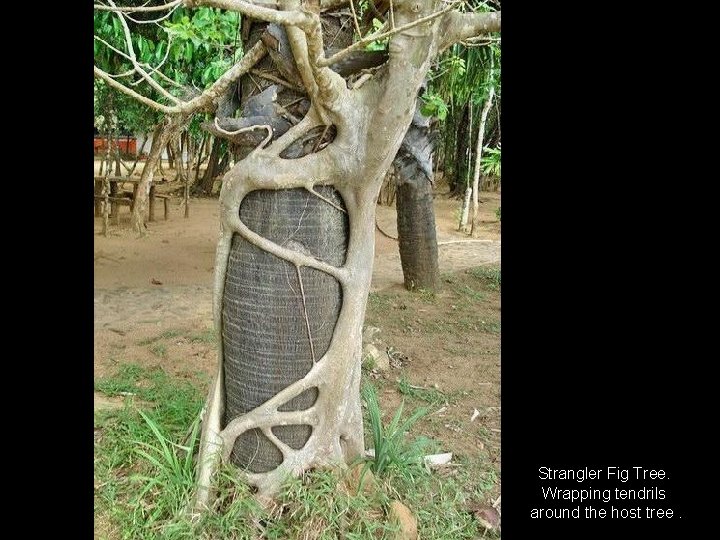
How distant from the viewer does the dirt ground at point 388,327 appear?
168 inches

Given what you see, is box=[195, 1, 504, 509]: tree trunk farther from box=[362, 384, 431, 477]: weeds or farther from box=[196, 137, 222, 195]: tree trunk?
box=[196, 137, 222, 195]: tree trunk

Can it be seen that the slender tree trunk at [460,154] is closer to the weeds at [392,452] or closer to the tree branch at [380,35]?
the weeds at [392,452]

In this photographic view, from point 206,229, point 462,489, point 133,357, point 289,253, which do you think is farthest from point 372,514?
point 206,229

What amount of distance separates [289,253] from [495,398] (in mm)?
2441

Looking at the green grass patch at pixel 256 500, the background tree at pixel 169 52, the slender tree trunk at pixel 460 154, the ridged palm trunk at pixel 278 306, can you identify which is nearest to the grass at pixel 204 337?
the background tree at pixel 169 52

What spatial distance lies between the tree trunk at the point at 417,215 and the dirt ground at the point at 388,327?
263mm

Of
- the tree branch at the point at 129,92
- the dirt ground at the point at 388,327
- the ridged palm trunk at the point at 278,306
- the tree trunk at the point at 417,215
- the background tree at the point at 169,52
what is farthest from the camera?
the tree trunk at the point at 417,215

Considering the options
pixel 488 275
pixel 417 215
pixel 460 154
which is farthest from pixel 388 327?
pixel 460 154

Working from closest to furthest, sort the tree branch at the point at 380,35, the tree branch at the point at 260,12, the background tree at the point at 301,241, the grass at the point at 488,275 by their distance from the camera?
the tree branch at the point at 260,12, the tree branch at the point at 380,35, the background tree at the point at 301,241, the grass at the point at 488,275

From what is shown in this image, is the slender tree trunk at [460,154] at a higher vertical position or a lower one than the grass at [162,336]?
higher

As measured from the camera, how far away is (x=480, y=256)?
1046cm

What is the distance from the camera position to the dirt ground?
14.0 ft
